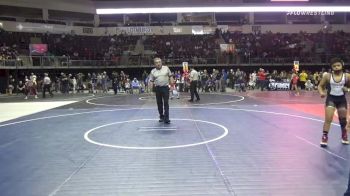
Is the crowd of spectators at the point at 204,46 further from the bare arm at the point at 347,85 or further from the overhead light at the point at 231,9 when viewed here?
the bare arm at the point at 347,85

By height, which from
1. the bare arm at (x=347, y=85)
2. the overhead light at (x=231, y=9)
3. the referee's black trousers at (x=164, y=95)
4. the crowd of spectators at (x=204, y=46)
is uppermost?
the overhead light at (x=231, y=9)

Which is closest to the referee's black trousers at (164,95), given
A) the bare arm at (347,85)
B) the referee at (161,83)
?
the referee at (161,83)

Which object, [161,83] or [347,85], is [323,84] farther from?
[161,83]

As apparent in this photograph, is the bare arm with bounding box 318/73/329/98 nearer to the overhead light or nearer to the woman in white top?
the woman in white top

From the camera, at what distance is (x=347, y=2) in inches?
1153

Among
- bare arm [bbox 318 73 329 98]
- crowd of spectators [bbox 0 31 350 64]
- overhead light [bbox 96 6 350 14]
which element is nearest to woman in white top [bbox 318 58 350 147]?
bare arm [bbox 318 73 329 98]

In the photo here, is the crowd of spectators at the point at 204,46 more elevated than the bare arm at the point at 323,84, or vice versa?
the crowd of spectators at the point at 204,46

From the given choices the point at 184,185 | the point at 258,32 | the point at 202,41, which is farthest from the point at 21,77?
the point at 184,185

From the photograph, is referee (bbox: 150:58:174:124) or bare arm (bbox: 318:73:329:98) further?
referee (bbox: 150:58:174:124)

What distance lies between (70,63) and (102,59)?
10.9 feet

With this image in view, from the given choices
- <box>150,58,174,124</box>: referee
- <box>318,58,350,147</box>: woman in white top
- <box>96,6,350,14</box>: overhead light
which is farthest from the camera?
<box>96,6,350,14</box>: overhead light

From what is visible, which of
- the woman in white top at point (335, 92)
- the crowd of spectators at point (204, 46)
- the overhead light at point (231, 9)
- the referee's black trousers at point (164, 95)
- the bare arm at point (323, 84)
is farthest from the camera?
the crowd of spectators at point (204, 46)

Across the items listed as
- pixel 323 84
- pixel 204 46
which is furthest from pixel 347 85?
pixel 204 46

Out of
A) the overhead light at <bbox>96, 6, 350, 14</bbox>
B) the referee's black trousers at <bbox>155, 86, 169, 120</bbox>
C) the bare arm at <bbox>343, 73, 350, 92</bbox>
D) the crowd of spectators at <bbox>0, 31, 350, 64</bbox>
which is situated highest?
the overhead light at <bbox>96, 6, 350, 14</bbox>
